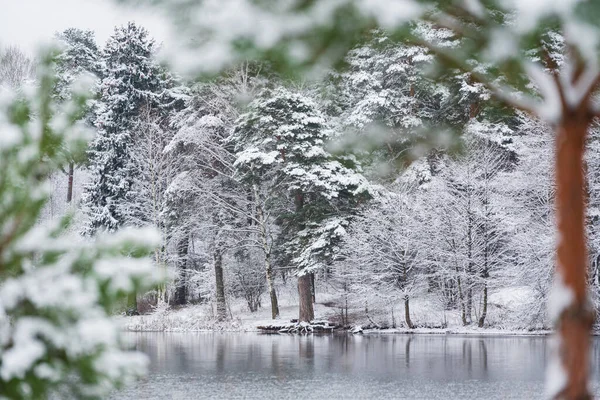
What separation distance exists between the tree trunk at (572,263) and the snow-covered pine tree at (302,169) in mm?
23822

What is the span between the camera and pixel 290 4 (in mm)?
4469

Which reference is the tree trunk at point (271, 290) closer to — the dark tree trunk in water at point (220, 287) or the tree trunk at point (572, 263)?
the dark tree trunk in water at point (220, 287)

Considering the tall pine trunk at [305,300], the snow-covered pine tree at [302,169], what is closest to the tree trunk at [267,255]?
the snow-covered pine tree at [302,169]

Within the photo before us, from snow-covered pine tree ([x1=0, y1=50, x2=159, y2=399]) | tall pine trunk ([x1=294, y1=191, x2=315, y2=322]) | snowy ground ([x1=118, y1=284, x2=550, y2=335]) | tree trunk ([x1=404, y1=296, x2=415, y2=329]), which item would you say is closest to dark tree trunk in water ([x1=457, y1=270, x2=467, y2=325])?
snowy ground ([x1=118, y1=284, x2=550, y2=335])

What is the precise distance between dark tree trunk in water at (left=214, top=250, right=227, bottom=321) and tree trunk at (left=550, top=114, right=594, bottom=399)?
28044 millimetres

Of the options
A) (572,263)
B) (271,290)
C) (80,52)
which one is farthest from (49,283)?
(80,52)

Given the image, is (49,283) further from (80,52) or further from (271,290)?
(80,52)

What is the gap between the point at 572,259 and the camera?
3.75 meters

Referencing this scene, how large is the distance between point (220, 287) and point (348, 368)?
15994 mm

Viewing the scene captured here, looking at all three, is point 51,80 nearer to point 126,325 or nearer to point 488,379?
point 488,379

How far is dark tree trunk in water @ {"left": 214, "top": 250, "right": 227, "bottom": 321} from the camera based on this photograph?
3136 cm

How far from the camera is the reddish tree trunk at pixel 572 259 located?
11.8 ft

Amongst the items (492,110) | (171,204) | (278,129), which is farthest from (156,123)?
(492,110)

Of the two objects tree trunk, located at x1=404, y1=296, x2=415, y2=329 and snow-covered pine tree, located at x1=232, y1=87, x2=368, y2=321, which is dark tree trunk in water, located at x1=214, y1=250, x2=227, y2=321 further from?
tree trunk, located at x1=404, y1=296, x2=415, y2=329
